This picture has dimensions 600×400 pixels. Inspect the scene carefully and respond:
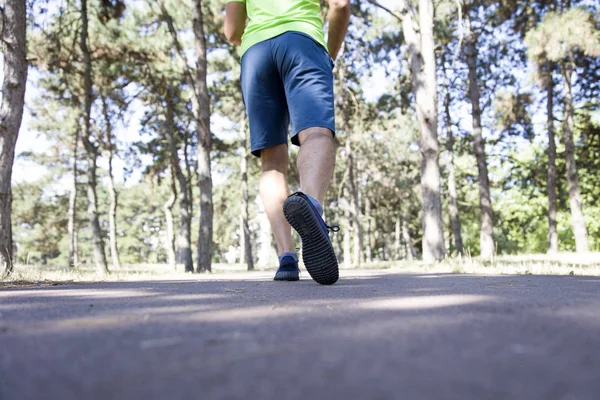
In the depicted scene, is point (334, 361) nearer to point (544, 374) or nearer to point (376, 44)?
point (544, 374)

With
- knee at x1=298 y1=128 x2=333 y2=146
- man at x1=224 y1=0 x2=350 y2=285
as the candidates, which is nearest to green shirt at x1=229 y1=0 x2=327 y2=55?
man at x1=224 y1=0 x2=350 y2=285

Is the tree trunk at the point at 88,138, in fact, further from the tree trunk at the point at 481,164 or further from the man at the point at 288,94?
the tree trunk at the point at 481,164

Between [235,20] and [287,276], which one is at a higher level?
[235,20]

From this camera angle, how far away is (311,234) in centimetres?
212

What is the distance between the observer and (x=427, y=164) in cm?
756

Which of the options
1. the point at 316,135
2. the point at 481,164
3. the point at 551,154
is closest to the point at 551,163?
the point at 551,154

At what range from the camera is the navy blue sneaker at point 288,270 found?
2.73m

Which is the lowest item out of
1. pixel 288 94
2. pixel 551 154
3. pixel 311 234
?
pixel 311 234

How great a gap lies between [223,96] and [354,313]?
20602mm

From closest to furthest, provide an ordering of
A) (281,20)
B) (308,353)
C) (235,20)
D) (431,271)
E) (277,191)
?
(308,353), (281,20), (277,191), (235,20), (431,271)

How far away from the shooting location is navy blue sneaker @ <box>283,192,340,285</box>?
2.11 metres

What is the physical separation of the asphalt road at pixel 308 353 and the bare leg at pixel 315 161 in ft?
4.21

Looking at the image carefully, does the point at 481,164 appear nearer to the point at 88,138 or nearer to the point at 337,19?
the point at 88,138

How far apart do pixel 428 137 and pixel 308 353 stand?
709 cm
